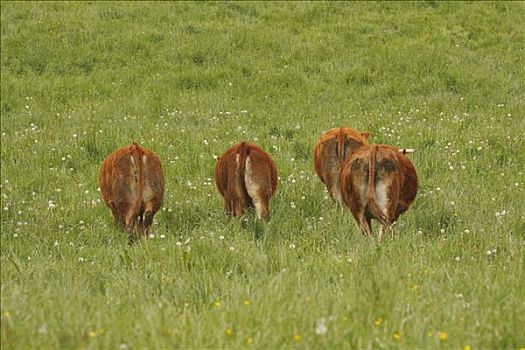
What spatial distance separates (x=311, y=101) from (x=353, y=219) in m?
6.36

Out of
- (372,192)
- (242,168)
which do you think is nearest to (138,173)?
(242,168)

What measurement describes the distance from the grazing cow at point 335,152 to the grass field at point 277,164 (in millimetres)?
240

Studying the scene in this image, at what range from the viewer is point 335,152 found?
699cm

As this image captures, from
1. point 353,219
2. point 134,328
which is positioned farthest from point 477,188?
point 134,328

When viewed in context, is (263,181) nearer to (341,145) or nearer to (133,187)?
(341,145)

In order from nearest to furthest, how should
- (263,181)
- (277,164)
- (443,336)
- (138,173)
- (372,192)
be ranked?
(443,336), (372,192), (138,173), (263,181), (277,164)

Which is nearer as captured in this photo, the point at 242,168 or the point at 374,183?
the point at 374,183

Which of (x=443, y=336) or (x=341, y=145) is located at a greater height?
(x=443, y=336)

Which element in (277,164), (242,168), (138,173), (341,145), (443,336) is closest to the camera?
Result: (443,336)

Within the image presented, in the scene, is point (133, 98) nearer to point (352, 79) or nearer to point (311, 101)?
point (311, 101)

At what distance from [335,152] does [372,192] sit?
1.34 m

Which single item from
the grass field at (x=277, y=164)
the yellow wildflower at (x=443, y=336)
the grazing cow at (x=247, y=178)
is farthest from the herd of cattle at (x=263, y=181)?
the yellow wildflower at (x=443, y=336)

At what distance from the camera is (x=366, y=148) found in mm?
5863

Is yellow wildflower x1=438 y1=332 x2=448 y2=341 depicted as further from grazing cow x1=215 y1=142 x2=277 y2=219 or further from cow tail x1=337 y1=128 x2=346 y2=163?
cow tail x1=337 y1=128 x2=346 y2=163
